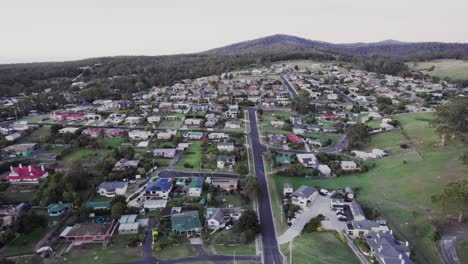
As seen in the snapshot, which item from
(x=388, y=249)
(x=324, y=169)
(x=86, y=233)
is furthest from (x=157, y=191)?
(x=388, y=249)

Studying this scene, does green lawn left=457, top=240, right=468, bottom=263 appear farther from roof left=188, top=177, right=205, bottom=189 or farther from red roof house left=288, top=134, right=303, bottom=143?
red roof house left=288, top=134, right=303, bottom=143

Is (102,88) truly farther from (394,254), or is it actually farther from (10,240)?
(394,254)

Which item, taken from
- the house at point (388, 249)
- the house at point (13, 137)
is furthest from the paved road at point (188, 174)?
the house at point (13, 137)

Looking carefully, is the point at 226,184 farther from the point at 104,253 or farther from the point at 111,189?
the point at 104,253

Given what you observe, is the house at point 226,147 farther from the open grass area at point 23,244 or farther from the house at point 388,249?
the open grass area at point 23,244

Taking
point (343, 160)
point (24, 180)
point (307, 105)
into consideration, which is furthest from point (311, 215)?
point (307, 105)
